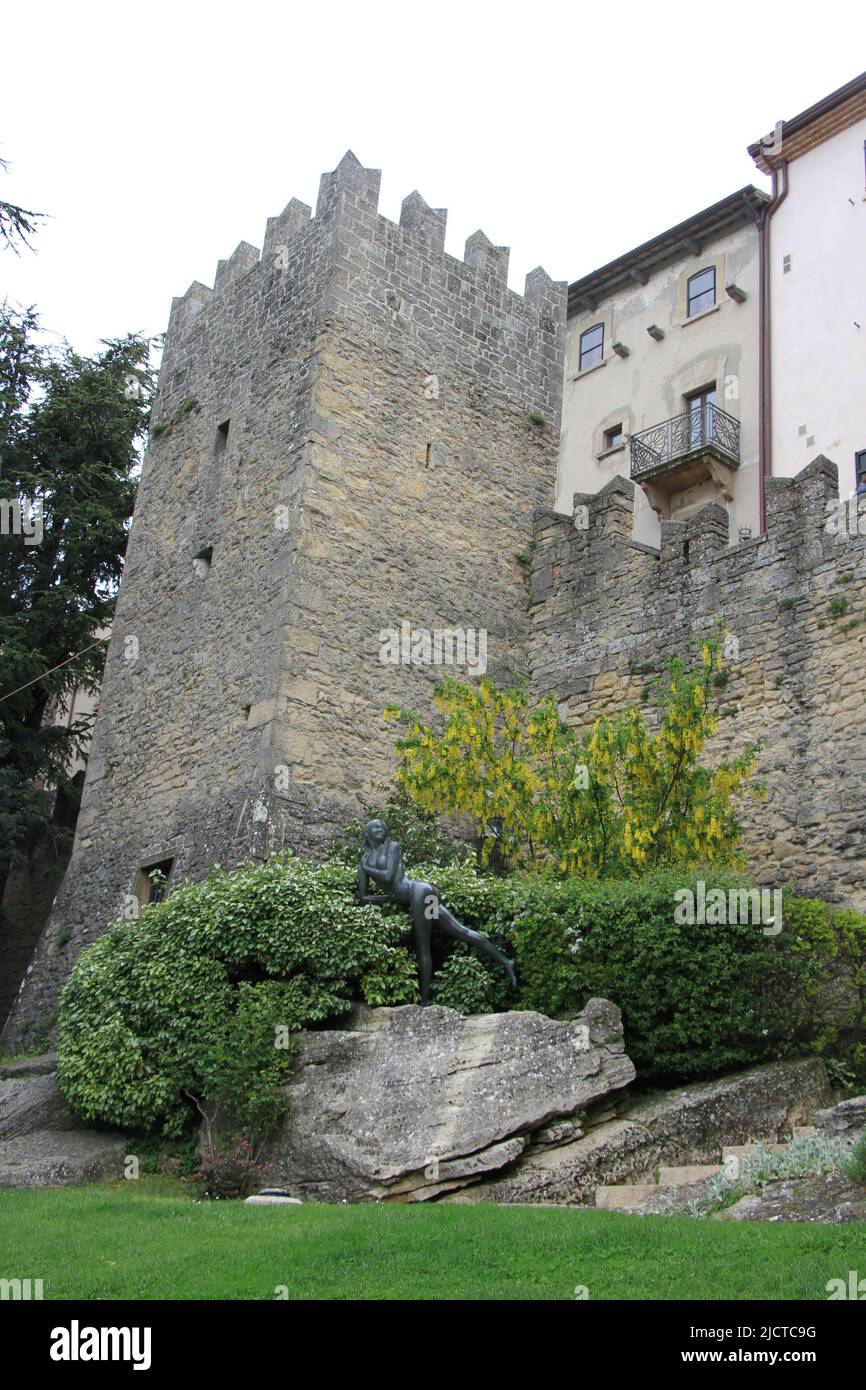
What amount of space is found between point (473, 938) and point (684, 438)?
44.3ft

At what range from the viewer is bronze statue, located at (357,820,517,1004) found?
41.1ft

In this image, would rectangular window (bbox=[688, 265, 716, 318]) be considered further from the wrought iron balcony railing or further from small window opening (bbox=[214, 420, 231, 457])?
small window opening (bbox=[214, 420, 231, 457])

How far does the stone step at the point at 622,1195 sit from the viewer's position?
960 cm

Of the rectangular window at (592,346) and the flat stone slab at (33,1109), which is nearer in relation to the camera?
the flat stone slab at (33,1109)

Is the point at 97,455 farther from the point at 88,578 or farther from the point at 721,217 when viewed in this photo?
the point at 721,217

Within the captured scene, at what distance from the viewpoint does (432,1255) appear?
7.62m

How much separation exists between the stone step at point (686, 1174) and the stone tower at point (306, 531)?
5.62 meters

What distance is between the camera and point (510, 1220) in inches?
331

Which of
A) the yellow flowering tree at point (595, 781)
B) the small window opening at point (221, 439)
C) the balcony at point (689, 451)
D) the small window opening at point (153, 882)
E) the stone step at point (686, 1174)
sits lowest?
the stone step at point (686, 1174)

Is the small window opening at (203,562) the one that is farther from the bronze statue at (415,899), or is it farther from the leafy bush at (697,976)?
the leafy bush at (697,976)

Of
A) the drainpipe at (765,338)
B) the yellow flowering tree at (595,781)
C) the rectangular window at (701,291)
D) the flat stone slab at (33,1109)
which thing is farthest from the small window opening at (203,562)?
the rectangular window at (701,291)

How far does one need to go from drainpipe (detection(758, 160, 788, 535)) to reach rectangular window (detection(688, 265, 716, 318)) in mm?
1139

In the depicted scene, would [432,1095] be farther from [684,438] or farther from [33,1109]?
[684,438]
